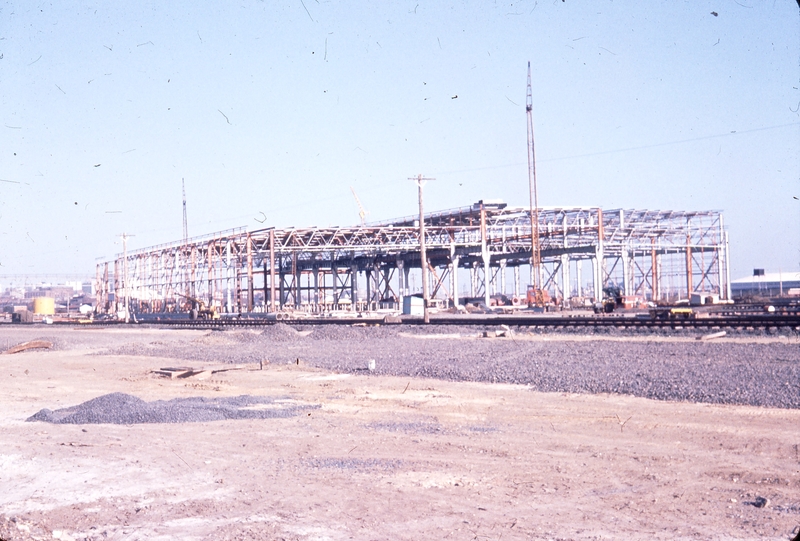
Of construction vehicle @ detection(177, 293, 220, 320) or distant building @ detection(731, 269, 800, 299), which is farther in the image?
distant building @ detection(731, 269, 800, 299)

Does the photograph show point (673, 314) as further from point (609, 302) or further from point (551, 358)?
point (551, 358)

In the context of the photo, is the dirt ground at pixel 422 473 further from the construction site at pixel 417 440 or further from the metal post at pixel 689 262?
the metal post at pixel 689 262

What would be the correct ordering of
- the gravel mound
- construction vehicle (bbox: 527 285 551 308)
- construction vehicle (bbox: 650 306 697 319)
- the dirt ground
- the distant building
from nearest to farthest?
the dirt ground < the gravel mound < construction vehicle (bbox: 650 306 697 319) < construction vehicle (bbox: 527 285 551 308) < the distant building

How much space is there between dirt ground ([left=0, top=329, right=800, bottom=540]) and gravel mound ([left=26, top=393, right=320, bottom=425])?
1.32 ft

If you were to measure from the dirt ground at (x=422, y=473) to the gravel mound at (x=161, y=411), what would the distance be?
15.8 inches

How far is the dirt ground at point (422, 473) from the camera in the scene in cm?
677

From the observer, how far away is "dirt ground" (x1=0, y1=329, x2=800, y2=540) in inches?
267

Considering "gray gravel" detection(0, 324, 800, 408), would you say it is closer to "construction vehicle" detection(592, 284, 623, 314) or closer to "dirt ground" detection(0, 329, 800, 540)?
"dirt ground" detection(0, 329, 800, 540)

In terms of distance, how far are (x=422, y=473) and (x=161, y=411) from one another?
623 centimetres

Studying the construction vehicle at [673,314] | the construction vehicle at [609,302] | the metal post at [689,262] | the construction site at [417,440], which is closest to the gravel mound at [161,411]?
the construction site at [417,440]

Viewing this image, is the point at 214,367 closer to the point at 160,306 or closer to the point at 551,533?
the point at 551,533

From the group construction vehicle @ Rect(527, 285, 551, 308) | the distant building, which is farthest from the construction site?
the distant building

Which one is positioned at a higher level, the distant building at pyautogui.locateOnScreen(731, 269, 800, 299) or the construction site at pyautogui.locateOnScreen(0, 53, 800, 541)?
the distant building at pyautogui.locateOnScreen(731, 269, 800, 299)

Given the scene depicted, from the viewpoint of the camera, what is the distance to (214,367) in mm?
23062
